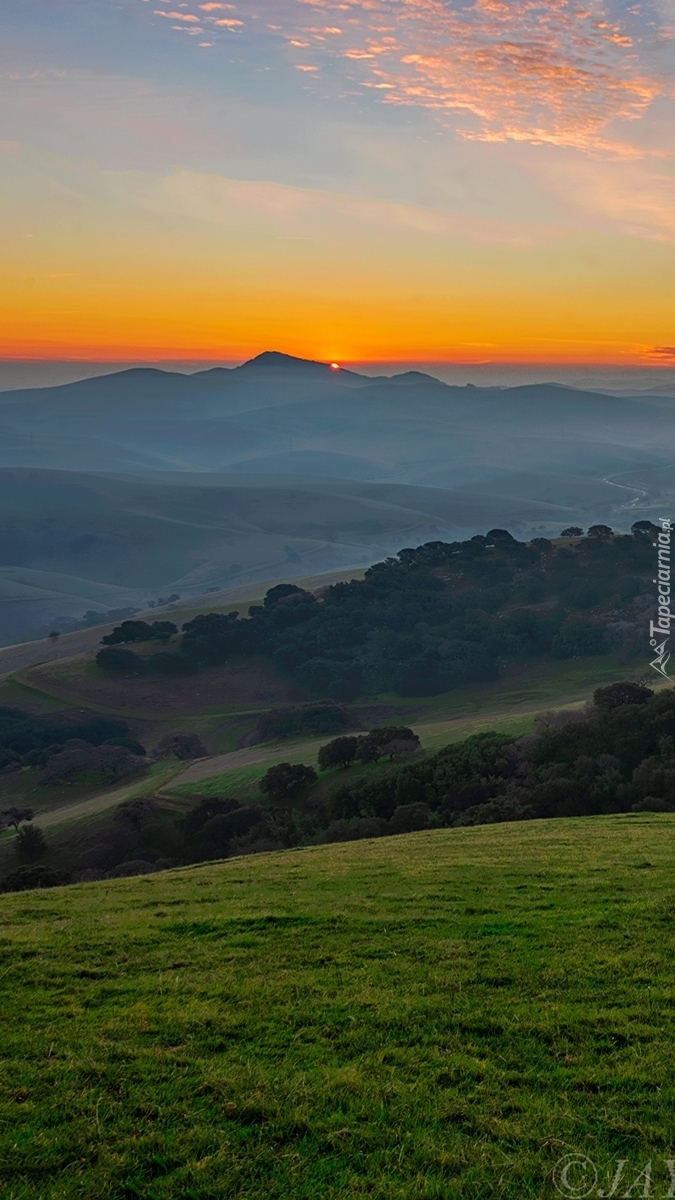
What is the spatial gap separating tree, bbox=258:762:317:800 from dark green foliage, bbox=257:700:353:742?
1995cm

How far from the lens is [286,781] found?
161 feet

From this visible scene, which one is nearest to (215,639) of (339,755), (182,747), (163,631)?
(163,631)

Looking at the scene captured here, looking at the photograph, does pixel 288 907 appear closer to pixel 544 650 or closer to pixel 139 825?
pixel 139 825

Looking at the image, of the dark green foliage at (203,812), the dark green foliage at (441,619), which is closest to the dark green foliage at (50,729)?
the dark green foliage at (441,619)

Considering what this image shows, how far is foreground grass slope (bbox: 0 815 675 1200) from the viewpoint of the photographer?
7309mm

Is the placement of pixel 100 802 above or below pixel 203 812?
below

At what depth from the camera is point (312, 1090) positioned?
27.6 ft

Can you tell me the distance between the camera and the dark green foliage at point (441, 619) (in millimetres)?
91500

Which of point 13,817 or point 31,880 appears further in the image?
point 13,817

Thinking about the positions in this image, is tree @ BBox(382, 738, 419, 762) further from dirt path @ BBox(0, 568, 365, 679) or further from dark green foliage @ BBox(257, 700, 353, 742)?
dirt path @ BBox(0, 568, 365, 679)

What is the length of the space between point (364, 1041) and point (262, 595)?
421 ft

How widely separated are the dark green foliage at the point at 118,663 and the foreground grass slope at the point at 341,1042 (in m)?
74.8

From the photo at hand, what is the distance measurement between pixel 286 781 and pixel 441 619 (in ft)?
185

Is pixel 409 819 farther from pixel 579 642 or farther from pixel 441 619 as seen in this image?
pixel 441 619
